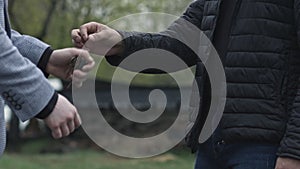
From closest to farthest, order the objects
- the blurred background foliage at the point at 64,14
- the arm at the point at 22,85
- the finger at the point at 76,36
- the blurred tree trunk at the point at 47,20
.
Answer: the arm at the point at 22,85, the finger at the point at 76,36, the blurred tree trunk at the point at 47,20, the blurred background foliage at the point at 64,14

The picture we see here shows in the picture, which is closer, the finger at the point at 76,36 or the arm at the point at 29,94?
the arm at the point at 29,94

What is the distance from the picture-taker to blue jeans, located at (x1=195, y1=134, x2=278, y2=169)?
298 cm

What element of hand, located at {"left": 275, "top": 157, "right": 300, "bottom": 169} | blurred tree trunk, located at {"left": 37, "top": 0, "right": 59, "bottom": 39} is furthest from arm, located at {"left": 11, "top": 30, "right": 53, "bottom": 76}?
blurred tree trunk, located at {"left": 37, "top": 0, "right": 59, "bottom": 39}

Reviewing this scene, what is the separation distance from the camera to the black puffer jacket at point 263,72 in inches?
115

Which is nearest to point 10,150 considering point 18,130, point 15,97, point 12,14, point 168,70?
point 18,130

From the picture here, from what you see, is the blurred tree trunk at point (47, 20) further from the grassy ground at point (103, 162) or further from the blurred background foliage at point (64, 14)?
the grassy ground at point (103, 162)

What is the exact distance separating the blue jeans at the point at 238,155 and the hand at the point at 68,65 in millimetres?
725

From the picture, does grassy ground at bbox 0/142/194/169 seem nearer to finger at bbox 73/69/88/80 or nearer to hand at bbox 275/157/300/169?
hand at bbox 275/157/300/169

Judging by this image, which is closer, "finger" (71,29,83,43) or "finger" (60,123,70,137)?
"finger" (60,123,70,137)

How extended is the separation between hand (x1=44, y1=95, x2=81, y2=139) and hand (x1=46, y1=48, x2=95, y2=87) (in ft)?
1.29

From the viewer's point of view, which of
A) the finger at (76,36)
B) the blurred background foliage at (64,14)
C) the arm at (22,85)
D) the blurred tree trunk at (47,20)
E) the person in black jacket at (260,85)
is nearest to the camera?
the arm at (22,85)

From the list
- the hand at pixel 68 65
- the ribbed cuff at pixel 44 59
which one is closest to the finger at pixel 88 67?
the hand at pixel 68 65

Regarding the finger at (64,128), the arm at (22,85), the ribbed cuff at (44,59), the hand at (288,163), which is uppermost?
the arm at (22,85)

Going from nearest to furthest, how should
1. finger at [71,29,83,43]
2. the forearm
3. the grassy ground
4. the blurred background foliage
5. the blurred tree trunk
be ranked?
1. finger at [71,29,83,43]
2. the forearm
3. the grassy ground
4. the blurred tree trunk
5. the blurred background foliage
